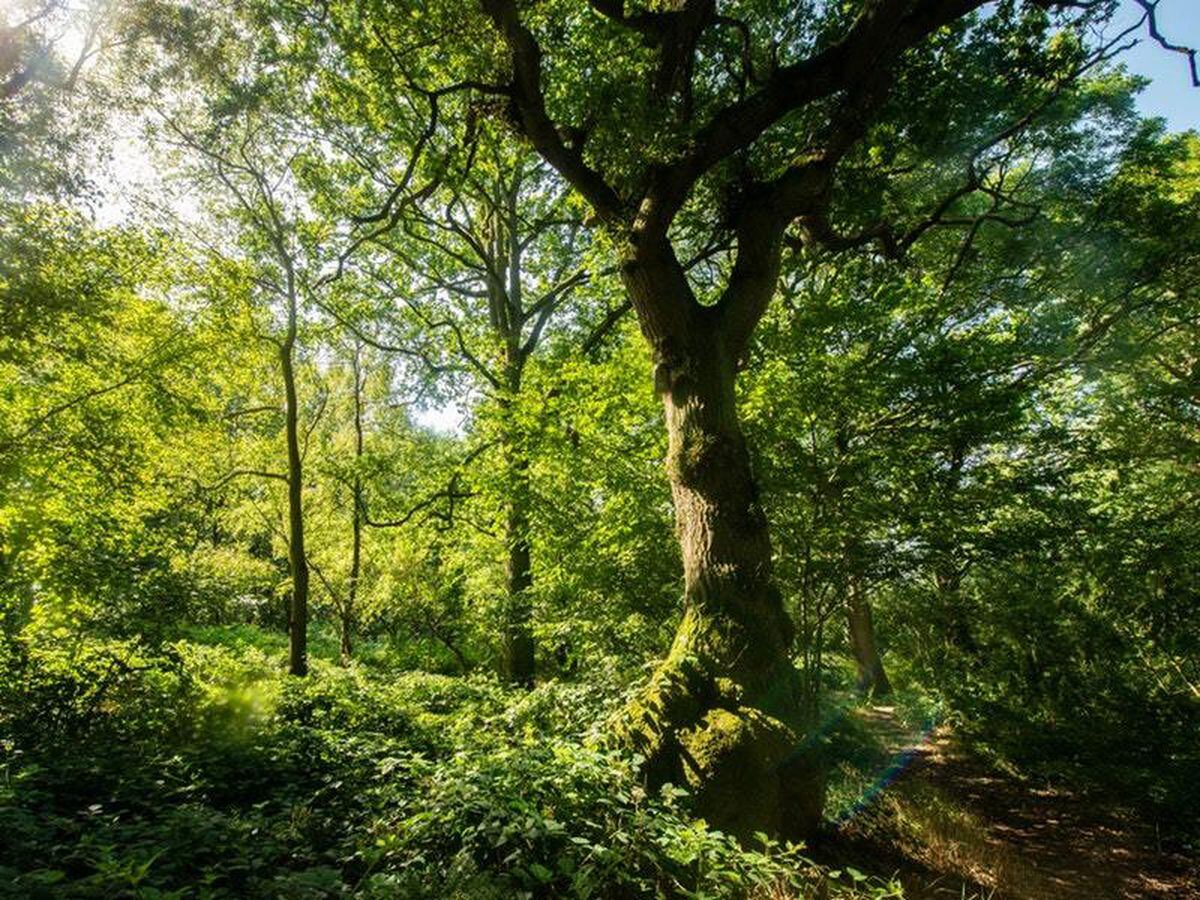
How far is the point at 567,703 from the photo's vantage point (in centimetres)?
474

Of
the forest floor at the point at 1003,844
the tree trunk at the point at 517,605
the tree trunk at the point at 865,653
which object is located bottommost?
the forest floor at the point at 1003,844

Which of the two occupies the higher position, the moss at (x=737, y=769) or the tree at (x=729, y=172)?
the tree at (x=729, y=172)

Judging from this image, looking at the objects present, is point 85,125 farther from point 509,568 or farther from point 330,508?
point 330,508

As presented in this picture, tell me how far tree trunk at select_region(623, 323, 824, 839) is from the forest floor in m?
0.97

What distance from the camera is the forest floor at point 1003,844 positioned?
4.82m

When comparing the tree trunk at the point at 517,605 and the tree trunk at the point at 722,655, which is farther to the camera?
the tree trunk at the point at 517,605

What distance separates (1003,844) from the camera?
620 centimetres

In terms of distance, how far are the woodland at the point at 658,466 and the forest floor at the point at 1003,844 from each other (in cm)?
6

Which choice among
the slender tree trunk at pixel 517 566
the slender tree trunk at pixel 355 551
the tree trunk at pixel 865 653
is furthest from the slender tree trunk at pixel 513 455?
the tree trunk at pixel 865 653

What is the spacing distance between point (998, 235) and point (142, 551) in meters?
13.6

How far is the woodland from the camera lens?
3443 mm

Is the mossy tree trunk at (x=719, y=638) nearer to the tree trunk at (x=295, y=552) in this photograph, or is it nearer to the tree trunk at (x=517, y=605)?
the tree trunk at (x=517, y=605)

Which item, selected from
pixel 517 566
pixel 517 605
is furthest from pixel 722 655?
pixel 517 566

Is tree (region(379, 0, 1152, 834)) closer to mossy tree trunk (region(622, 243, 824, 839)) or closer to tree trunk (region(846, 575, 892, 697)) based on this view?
mossy tree trunk (region(622, 243, 824, 839))
